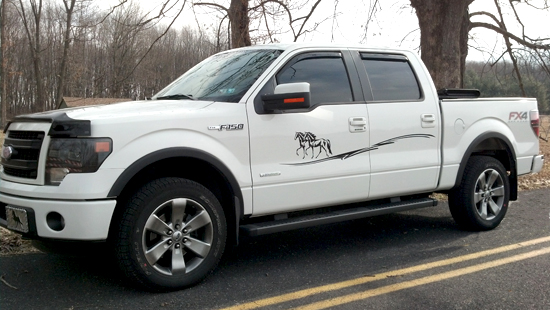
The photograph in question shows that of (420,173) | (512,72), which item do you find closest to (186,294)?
(420,173)

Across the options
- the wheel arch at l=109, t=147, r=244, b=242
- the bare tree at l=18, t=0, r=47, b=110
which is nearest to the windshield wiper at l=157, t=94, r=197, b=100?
A: the wheel arch at l=109, t=147, r=244, b=242

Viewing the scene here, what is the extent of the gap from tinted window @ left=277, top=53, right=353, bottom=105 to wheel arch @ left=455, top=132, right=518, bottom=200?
1.70 metres

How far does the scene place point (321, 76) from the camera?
4.98m

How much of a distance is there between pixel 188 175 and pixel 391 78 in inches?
96.3

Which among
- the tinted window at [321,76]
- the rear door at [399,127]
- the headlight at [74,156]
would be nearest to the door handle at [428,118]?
the rear door at [399,127]

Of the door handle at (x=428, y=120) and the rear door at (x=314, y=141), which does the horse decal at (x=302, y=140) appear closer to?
the rear door at (x=314, y=141)

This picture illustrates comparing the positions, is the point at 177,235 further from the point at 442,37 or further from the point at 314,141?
the point at 442,37

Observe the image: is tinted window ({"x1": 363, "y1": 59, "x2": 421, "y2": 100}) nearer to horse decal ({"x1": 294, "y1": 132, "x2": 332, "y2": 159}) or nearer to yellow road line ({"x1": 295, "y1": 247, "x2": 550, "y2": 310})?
horse decal ({"x1": 294, "y1": 132, "x2": 332, "y2": 159})

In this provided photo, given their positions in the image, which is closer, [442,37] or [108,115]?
[108,115]

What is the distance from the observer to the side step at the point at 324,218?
4357 millimetres

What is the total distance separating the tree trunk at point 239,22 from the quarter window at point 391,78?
522 cm

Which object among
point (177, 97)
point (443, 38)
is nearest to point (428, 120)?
point (177, 97)

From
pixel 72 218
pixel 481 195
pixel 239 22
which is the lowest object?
pixel 481 195

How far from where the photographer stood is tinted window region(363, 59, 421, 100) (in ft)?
17.4
